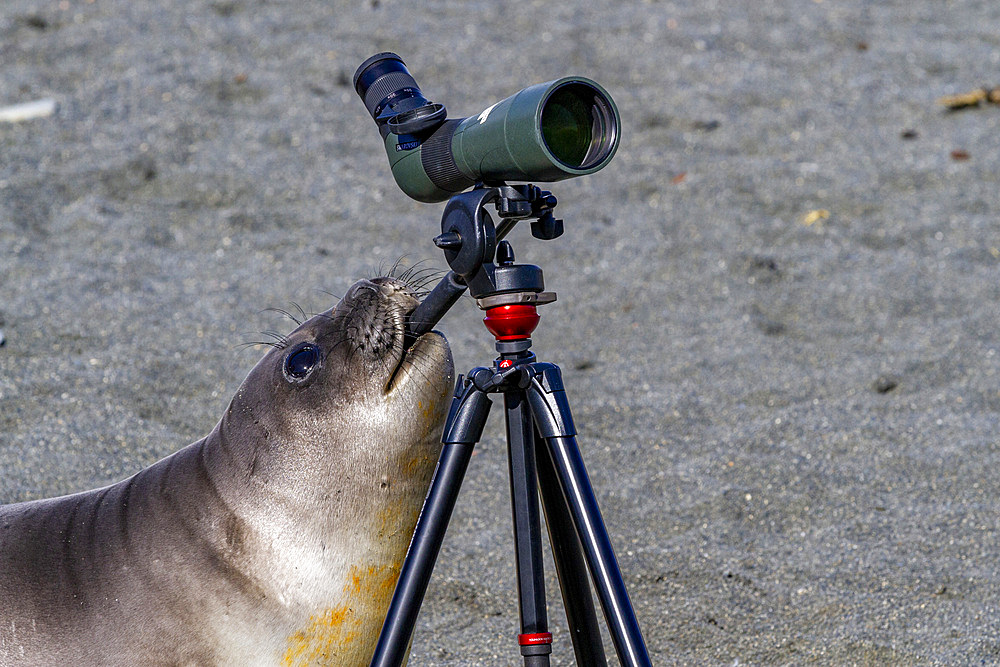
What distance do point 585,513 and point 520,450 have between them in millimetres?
187

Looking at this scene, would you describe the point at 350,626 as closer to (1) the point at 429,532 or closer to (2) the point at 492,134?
(1) the point at 429,532

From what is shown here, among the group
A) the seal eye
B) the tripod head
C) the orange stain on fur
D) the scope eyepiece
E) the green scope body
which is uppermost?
the scope eyepiece

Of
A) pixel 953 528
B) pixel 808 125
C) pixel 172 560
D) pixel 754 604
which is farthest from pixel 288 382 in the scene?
pixel 808 125

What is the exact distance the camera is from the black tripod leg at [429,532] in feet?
5.66

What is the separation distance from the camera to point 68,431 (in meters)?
3.64

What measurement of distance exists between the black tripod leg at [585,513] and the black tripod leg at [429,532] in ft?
0.41

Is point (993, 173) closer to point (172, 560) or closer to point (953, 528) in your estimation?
point (953, 528)

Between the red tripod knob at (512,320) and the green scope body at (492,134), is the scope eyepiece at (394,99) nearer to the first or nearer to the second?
the green scope body at (492,134)

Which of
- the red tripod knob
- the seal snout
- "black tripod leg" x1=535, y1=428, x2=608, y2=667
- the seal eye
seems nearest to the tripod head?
the red tripod knob

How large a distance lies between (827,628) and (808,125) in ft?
12.8

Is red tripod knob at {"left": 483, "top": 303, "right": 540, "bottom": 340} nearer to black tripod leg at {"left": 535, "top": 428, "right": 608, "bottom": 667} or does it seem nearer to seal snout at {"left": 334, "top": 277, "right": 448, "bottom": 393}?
black tripod leg at {"left": 535, "top": 428, "right": 608, "bottom": 667}

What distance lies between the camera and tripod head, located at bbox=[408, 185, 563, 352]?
5.65 ft

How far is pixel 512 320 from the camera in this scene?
175cm

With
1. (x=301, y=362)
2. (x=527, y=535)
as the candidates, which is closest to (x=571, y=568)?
(x=527, y=535)
